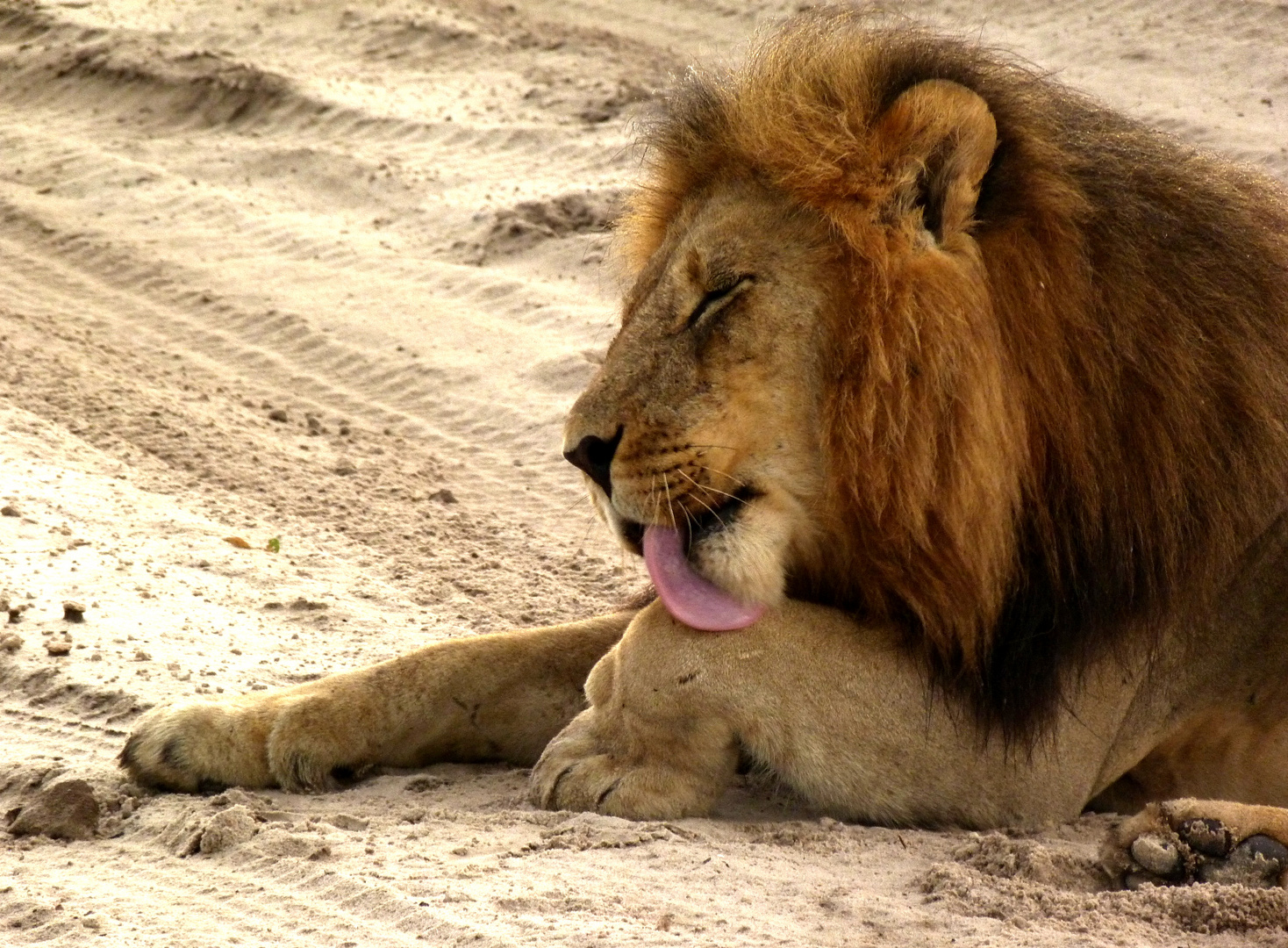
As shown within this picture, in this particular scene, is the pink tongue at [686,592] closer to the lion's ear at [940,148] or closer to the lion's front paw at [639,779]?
the lion's front paw at [639,779]

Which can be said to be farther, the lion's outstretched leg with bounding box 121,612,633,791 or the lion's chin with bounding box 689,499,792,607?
the lion's outstretched leg with bounding box 121,612,633,791

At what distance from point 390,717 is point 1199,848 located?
1.69 metres

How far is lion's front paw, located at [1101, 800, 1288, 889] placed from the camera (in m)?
3.08

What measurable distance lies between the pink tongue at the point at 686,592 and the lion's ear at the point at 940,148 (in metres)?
0.76

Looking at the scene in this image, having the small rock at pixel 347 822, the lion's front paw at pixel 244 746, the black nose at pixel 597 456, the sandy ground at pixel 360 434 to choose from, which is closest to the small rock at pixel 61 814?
the sandy ground at pixel 360 434

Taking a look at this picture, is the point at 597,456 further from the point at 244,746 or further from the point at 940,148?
the point at 244,746

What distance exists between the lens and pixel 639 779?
3455 mm

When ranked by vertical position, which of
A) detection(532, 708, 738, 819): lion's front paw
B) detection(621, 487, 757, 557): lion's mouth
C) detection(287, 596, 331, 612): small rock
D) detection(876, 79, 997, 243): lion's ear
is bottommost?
detection(287, 596, 331, 612): small rock

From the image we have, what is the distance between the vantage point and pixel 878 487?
10.7ft

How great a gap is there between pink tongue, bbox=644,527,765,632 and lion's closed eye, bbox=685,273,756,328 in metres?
0.41

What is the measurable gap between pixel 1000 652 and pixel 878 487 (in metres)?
0.42

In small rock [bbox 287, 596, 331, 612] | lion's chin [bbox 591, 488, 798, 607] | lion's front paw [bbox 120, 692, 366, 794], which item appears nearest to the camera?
lion's chin [bbox 591, 488, 798, 607]

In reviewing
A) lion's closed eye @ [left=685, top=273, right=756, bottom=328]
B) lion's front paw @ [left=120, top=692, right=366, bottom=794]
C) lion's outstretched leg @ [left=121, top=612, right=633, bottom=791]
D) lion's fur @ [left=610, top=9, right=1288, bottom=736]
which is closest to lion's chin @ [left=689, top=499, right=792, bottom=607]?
lion's fur @ [left=610, top=9, right=1288, bottom=736]

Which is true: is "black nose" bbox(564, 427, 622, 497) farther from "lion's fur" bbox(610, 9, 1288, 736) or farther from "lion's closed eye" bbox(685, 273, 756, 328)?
"lion's fur" bbox(610, 9, 1288, 736)
